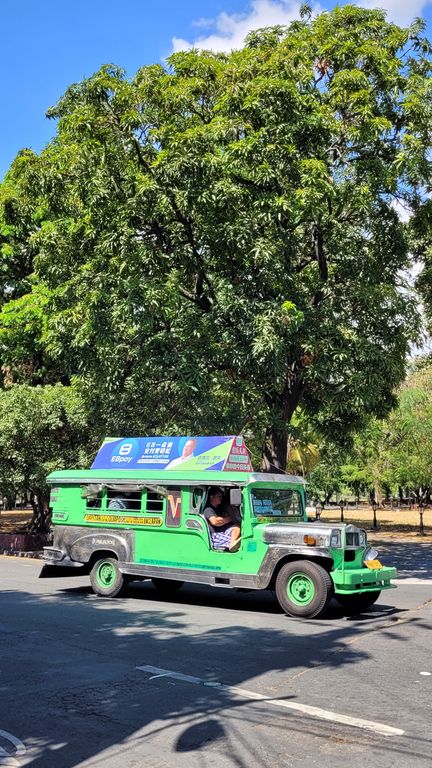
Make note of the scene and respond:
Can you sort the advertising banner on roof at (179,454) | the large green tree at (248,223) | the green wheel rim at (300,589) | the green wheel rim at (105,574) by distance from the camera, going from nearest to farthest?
the green wheel rim at (300,589) → the advertising banner on roof at (179,454) → the green wheel rim at (105,574) → the large green tree at (248,223)

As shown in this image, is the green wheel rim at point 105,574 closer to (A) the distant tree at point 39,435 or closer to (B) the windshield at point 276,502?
(B) the windshield at point 276,502

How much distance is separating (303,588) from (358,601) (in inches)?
49.7

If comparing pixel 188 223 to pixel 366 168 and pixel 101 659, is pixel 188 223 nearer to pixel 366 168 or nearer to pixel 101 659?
pixel 366 168

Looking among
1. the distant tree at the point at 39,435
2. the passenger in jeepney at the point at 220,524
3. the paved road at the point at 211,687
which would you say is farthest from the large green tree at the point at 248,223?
the paved road at the point at 211,687

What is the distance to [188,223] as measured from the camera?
15445 mm

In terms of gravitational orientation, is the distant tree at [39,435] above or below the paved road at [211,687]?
above

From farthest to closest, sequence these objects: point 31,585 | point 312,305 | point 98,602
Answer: point 312,305 → point 31,585 → point 98,602

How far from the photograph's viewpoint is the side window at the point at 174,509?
11961mm

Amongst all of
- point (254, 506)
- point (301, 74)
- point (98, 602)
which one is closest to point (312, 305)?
point (301, 74)

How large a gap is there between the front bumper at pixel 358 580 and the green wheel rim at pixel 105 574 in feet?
14.7

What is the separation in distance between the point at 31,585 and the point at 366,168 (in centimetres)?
1154

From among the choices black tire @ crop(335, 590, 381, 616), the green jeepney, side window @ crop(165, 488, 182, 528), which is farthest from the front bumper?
side window @ crop(165, 488, 182, 528)

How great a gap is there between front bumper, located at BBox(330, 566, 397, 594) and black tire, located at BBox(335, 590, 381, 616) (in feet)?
1.11

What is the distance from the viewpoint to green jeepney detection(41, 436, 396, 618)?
1059cm
